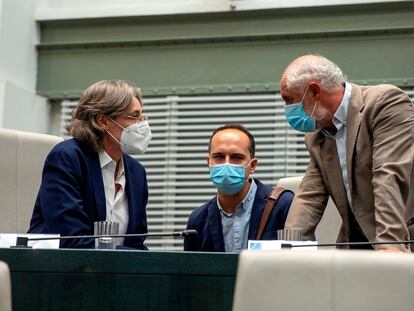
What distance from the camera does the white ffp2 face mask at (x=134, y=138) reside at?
15.9ft

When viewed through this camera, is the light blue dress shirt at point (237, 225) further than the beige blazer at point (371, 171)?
Yes

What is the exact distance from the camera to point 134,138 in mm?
4844

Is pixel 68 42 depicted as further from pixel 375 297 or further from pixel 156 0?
pixel 375 297

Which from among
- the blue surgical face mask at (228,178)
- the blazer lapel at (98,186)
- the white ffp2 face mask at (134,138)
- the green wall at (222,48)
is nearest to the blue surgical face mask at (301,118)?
Answer: the blue surgical face mask at (228,178)

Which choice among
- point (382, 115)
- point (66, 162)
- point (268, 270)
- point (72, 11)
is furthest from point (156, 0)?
point (268, 270)

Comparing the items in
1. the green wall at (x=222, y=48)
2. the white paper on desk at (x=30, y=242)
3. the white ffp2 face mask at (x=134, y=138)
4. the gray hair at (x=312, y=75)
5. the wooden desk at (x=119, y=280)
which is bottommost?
the wooden desk at (x=119, y=280)

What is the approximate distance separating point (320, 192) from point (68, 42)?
367cm

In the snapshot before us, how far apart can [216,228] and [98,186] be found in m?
0.59

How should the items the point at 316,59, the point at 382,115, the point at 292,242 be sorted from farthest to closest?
the point at 316,59, the point at 382,115, the point at 292,242

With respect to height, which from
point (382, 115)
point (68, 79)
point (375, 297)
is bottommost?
Answer: point (375, 297)

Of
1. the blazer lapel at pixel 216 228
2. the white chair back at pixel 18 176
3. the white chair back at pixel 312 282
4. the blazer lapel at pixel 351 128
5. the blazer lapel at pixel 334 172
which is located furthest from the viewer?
the white chair back at pixel 18 176

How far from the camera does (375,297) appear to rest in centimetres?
250

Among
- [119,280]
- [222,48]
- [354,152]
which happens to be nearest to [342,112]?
[354,152]

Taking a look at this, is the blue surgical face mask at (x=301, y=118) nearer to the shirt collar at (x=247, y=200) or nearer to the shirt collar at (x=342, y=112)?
the shirt collar at (x=342, y=112)
